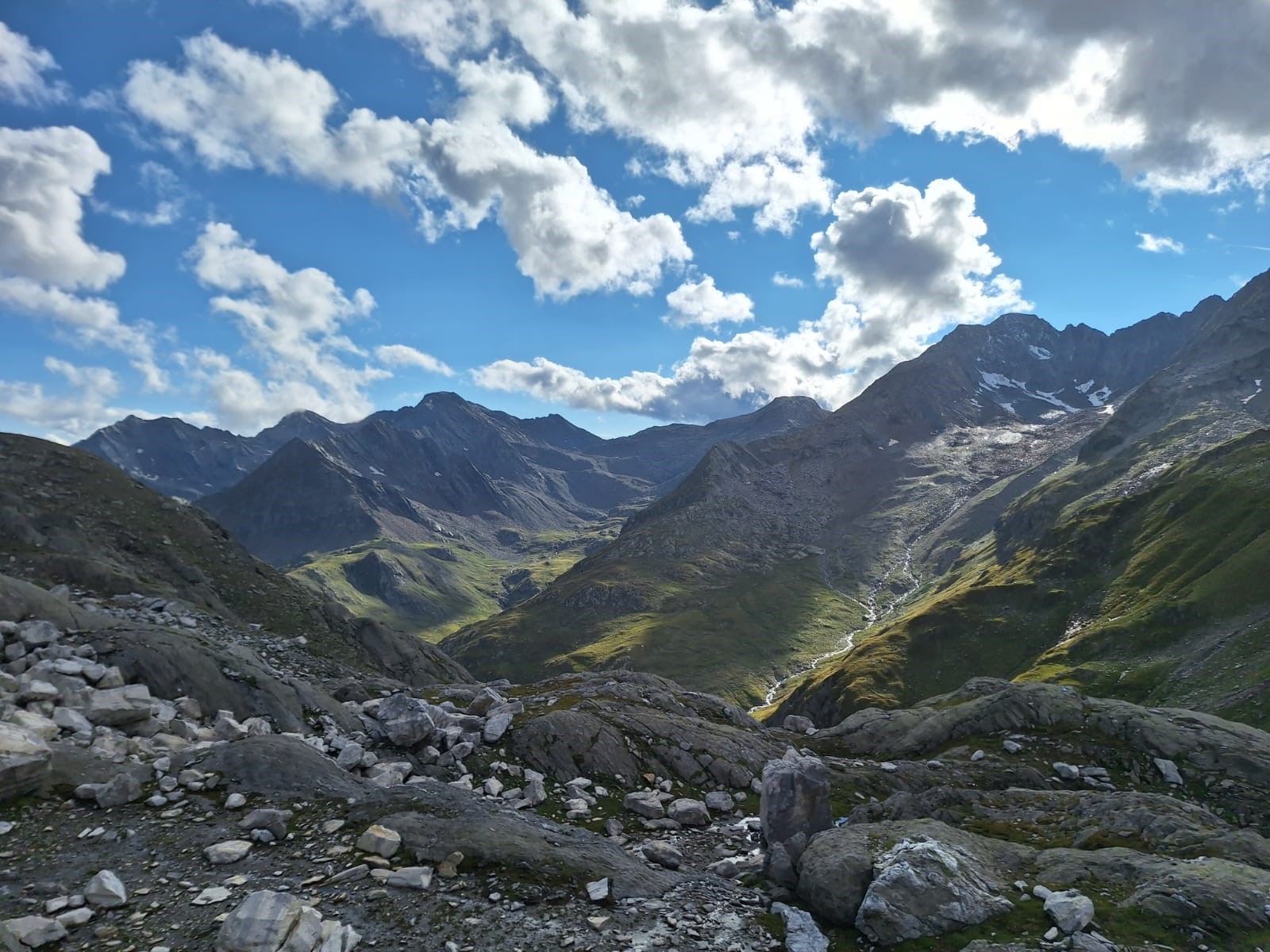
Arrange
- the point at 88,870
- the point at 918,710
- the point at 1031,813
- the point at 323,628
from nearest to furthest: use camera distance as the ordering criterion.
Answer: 1. the point at 88,870
2. the point at 1031,813
3. the point at 918,710
4. the point at 323,628

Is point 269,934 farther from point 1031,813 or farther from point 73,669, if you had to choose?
point 1031,813

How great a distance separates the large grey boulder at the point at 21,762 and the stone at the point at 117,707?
4236 millimetres

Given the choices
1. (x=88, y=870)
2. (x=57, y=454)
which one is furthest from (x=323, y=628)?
(x=88, y=870)

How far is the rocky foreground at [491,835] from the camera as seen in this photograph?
18.0 meters

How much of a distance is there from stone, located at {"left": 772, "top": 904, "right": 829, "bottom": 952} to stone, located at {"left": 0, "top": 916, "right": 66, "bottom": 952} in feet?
62.2

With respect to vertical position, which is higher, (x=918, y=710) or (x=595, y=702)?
(x=595, y=702)

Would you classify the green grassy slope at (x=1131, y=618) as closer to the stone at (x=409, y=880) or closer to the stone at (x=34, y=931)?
the stone at (x=409, y=880)

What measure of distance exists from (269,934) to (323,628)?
6057 cm

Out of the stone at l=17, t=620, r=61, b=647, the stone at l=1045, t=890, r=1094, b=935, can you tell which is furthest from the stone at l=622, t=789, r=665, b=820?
the stone at l=17, t=620, r=61, b=647

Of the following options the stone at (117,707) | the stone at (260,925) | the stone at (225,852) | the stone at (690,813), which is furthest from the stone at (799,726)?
the stone at (260,925)

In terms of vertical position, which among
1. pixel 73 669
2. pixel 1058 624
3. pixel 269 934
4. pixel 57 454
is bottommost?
pixel 1058 624

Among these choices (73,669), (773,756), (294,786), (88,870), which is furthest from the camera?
(773,756)

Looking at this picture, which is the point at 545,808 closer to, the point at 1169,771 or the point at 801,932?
the point at 801,932

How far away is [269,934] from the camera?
1548 centimetres
